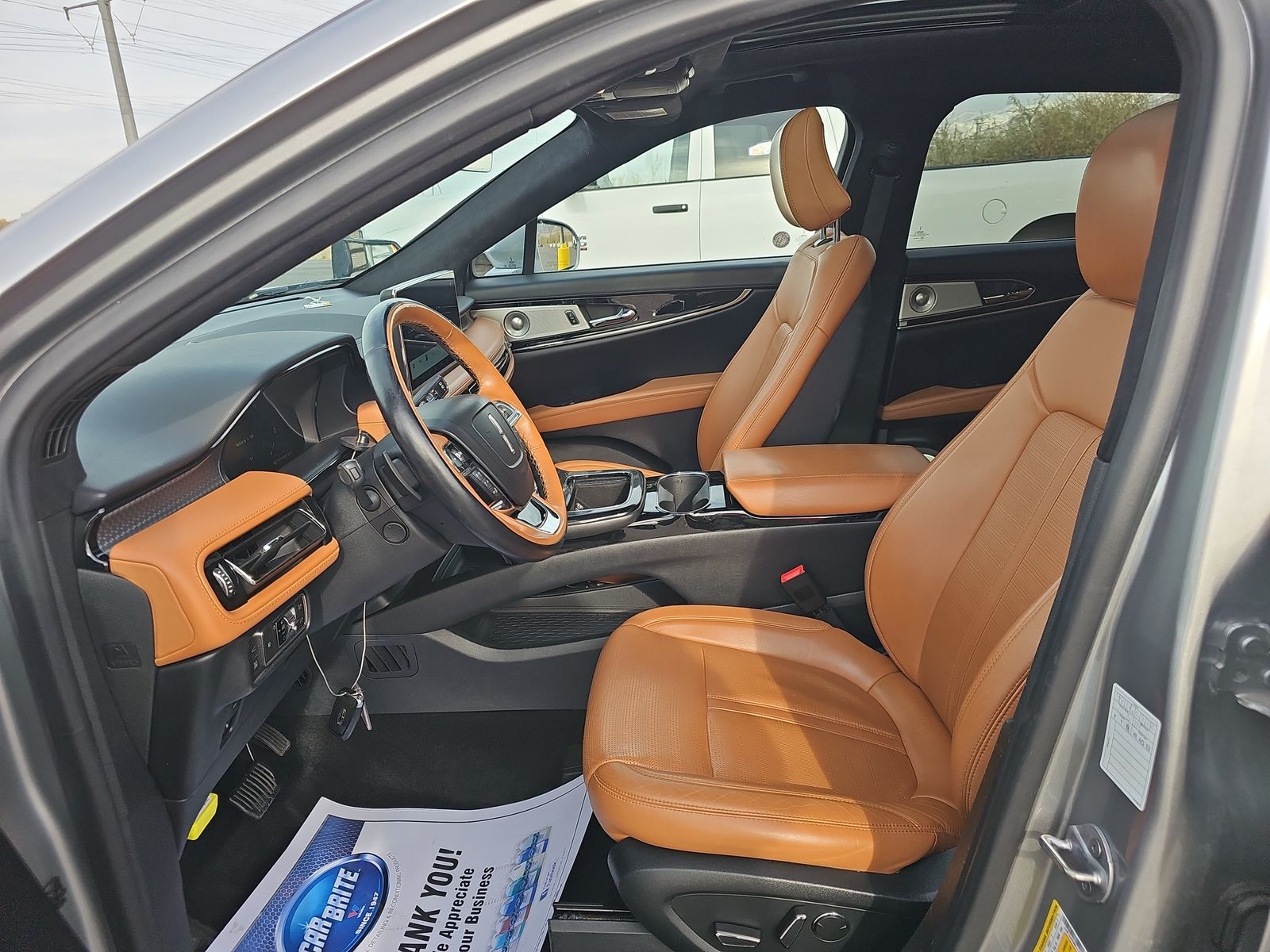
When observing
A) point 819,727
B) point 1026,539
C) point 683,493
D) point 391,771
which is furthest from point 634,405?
point 1026,539

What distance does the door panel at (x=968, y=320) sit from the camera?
98.4 inches

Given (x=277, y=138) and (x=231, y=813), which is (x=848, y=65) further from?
(x=231, y=813)

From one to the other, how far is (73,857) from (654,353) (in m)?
2.16

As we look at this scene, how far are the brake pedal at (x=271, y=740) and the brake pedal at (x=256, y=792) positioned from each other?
40 mm

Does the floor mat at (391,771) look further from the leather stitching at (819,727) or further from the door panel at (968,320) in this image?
the door panel at (968,320)

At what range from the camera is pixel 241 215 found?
64cm

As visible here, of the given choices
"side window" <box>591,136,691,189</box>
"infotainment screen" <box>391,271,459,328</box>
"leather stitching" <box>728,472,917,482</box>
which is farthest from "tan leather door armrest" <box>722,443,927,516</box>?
"side window" <box>591,136,691,189</box>

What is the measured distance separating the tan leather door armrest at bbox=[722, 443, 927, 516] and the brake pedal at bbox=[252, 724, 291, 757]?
42.6 inches

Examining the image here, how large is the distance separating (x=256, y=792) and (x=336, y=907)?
390 millimetres

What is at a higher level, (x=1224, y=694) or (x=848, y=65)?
(x=848, y=65)

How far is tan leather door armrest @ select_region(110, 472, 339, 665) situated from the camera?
0.89 m

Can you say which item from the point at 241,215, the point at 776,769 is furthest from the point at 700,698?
the point at 241,215

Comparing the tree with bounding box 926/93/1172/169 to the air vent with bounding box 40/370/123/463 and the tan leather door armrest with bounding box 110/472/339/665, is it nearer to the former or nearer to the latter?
the tan leather door armrest with bounding box 110/472/339/665

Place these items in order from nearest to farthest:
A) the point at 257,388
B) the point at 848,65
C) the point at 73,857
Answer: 1. the point at 73,857
2. the point at 257,388
3. the point at 848,65
